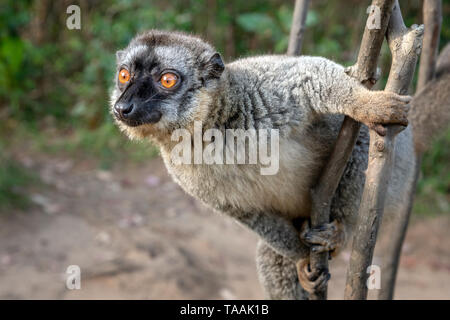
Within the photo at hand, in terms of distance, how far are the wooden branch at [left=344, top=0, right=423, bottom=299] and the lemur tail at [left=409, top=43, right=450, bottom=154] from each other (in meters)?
1.30

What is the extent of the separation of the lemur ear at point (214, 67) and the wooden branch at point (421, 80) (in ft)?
6.06

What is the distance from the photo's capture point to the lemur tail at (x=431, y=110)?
4.12 meters

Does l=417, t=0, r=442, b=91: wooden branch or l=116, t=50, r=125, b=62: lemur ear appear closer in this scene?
l=116, t=50, r=125, b=62: lemur ear

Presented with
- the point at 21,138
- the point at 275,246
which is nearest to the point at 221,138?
the point at 275,246

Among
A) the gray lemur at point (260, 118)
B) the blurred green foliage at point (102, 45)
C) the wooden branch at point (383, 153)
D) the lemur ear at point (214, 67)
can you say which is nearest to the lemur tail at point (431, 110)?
the gray lemur at point (260, 118)

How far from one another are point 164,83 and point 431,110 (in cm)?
220

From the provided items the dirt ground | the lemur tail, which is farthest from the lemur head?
the dirt ground

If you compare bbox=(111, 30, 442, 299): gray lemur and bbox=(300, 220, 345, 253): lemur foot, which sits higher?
bbox=(111, 30, 442, 299): gray lemur

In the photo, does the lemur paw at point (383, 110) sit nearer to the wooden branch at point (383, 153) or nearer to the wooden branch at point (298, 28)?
the wooden branch at point (383, 153)

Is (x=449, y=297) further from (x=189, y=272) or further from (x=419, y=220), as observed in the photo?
(x=189, y=272)

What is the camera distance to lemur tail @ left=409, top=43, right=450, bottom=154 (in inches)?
162

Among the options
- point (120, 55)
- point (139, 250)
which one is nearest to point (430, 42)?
point (120, 55)

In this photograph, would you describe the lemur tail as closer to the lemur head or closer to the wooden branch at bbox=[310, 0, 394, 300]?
the wooden branch at bbox=[310, 0, 394, 300]

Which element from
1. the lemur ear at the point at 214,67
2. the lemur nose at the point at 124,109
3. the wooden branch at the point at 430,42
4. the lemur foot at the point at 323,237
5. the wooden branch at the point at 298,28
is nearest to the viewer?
the lemur nose at the point at 124,109
